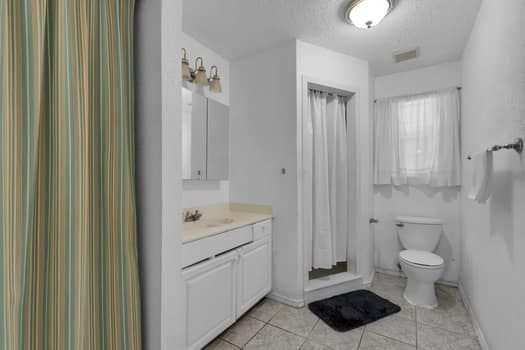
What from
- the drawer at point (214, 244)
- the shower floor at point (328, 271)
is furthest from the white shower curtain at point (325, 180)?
the drawer at point (214, 244)

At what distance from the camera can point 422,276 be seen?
2107 millimetres

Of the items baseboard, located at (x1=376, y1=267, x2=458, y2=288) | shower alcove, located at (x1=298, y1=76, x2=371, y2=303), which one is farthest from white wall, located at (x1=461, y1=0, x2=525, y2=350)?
shower alcove, located at (x1=298, y1=76, x2=371, y2=303)

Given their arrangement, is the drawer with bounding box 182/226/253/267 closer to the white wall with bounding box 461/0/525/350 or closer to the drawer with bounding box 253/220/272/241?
the drawer with bounding box 253/220/272/241

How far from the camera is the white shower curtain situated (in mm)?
2369

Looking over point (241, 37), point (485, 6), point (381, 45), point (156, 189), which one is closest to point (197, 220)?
point (156, 189)

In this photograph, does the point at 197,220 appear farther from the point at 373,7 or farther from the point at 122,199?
the point at 373,7

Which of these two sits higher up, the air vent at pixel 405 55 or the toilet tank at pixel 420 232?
the air vent at pixel 405 55

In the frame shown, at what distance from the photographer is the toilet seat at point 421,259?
82.0 inches

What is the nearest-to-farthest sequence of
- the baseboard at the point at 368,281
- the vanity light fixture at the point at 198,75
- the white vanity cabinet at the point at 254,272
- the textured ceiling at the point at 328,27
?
the textured ceiling at the point at 328,27 < the white vanity cabinet at the point at 254,272 < the vanity light fixture at the point at 198,75 < the baseboard at the point at 368,281

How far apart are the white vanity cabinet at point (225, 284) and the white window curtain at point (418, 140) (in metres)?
1.77

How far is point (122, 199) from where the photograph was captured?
81 centimetres

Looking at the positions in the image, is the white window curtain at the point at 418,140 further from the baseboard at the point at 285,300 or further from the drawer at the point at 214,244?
the drawer at the point at 214,244

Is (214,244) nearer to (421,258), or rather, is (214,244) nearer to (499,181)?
(499,181)

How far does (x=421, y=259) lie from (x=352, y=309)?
828 millimetres
